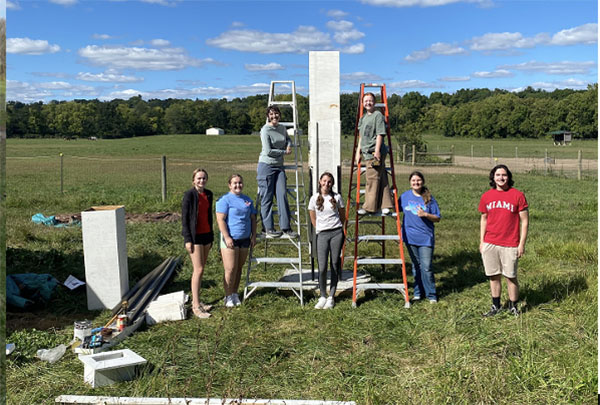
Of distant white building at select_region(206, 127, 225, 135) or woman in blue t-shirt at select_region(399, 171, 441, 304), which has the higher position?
distant white building at select_region(206, 127, 225, 135)

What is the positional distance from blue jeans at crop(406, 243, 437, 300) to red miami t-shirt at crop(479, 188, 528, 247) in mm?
993

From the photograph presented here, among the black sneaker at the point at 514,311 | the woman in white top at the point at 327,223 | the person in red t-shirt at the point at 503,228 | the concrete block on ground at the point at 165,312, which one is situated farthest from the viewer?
the woman in white top at the point at 327,223

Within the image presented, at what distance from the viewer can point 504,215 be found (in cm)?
667

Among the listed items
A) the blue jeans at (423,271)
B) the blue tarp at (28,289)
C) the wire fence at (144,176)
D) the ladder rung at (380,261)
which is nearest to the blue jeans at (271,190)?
the ladder rung at (380,261)

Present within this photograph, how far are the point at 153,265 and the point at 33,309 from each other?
7.75ft

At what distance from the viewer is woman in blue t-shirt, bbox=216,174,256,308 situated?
7.33 metres

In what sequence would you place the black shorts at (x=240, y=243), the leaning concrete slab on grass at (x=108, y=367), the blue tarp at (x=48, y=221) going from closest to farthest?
the leaning concrete slab on grass at (x=108, y=367)
the black shorts at (x=240, y=243)
the blue tarp at (x=48, y=221)

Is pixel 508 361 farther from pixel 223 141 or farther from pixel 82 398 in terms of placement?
pixel 223 141

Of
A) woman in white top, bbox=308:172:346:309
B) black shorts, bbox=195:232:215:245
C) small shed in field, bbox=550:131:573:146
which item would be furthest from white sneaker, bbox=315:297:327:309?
small shed in field, bbox=550:131:573:146

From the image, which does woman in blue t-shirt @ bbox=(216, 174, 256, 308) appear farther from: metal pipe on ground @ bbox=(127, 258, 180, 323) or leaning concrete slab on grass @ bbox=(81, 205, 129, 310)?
leaning concrete slab on grass @ bbox=(81, 205, 129, 310)

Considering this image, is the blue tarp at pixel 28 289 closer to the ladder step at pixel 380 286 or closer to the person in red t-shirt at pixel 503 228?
the ladder step at pixel 380 286

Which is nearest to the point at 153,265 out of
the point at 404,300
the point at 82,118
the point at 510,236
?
the point at 404,300

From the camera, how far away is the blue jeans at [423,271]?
7562mm

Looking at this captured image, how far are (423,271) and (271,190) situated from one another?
2330mm
